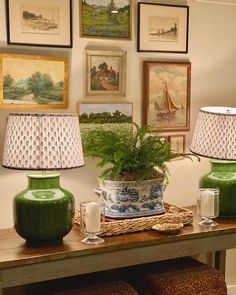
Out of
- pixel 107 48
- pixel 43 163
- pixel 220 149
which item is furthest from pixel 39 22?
pixel 220 149

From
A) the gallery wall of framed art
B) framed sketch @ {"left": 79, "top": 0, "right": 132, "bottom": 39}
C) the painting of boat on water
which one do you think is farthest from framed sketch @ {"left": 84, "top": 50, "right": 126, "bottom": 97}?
the painting of boat on water

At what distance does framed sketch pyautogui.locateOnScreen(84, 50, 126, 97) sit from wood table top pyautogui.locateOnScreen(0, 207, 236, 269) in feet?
2.54

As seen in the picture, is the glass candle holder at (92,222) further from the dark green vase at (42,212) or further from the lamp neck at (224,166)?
the lamp neck at (224,166)

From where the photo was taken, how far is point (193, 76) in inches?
118

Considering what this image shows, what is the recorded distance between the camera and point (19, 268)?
2.05 metres

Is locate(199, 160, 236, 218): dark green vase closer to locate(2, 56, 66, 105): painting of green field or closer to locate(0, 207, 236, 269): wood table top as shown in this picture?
locate(0, 207, 236, 269): wood table top

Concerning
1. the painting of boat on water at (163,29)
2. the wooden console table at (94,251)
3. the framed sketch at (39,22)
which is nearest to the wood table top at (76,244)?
the wooden console table at (94,251)

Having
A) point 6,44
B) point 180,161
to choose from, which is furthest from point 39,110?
point 180,161

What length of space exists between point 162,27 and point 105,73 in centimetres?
46

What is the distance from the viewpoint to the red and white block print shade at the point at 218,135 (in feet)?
8.27

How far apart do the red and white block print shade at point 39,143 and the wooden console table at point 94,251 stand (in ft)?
1.23

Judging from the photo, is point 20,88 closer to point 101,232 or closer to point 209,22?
point 101,232

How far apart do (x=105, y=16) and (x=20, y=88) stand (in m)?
0.63

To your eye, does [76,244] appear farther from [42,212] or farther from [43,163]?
[43,163]
